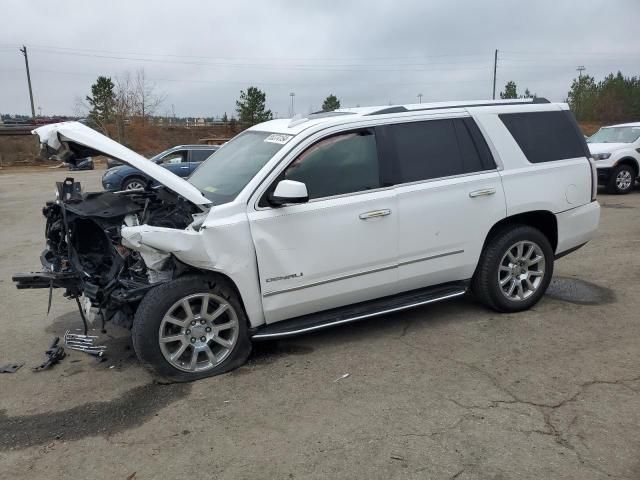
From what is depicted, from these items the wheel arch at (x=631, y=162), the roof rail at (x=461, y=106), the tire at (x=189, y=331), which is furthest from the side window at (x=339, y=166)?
the wheel arch at (x=631, y=162)

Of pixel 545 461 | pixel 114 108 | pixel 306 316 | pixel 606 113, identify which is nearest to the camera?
pixel 545 461

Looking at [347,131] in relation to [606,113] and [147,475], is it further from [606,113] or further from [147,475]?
[606,113]

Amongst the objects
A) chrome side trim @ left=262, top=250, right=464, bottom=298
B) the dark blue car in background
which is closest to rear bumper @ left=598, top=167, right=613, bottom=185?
chrome side trim @ left=262, top=250, right=464, bottom=298

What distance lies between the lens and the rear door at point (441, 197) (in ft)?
14.3

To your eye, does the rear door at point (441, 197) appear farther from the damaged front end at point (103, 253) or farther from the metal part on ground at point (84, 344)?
the metal part on ground at point (84, 344)

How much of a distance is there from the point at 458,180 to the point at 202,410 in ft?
9.06

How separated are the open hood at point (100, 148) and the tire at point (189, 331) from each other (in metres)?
0.64

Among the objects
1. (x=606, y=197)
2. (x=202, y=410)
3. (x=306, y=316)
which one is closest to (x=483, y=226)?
(x=306, y=316)

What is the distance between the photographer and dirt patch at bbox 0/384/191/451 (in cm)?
329

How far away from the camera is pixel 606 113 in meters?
54.8

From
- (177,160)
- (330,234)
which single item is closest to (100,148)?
(330,234)

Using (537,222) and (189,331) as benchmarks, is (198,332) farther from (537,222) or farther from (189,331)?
(537,222)

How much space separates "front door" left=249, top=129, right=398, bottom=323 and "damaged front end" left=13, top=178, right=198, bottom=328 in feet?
2.27

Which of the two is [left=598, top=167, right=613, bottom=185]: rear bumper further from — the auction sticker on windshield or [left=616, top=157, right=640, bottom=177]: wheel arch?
the auction sticker on windshield
